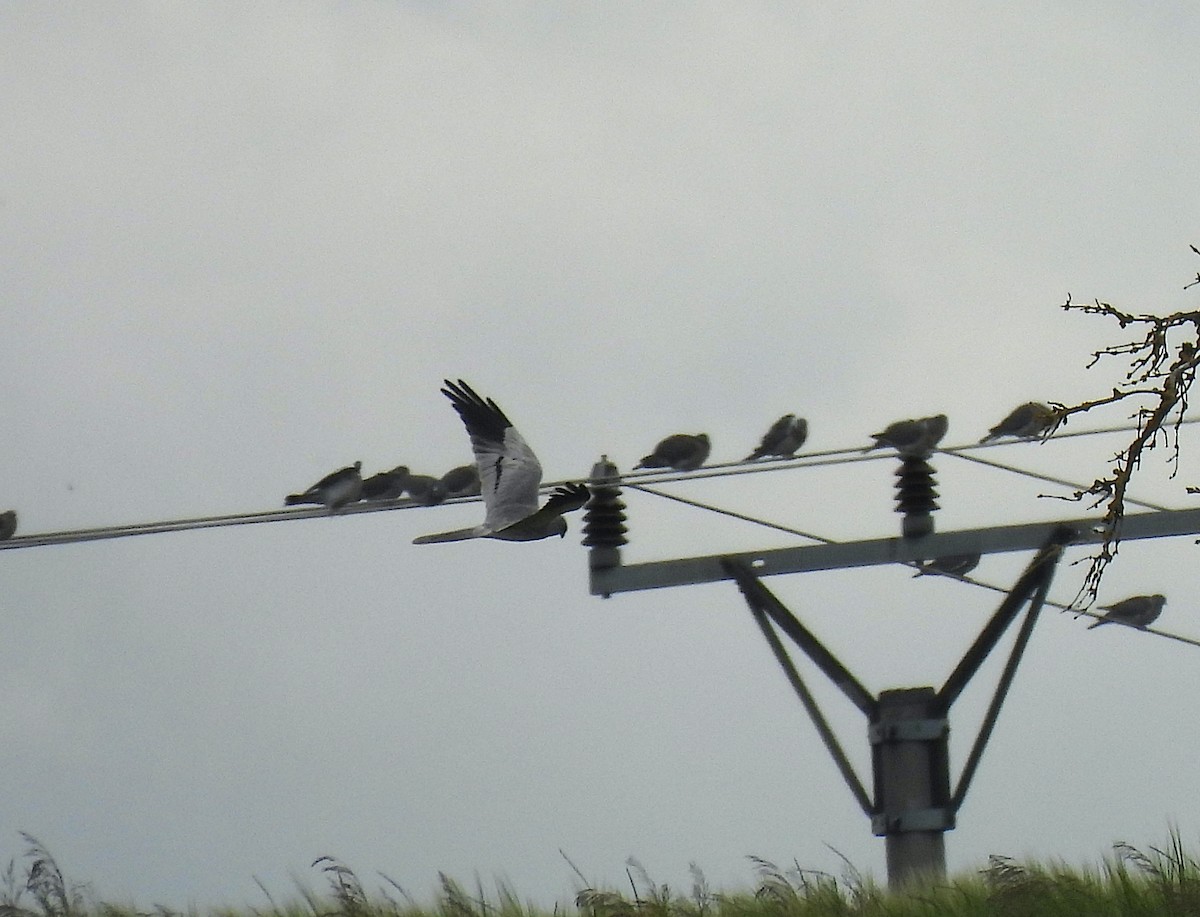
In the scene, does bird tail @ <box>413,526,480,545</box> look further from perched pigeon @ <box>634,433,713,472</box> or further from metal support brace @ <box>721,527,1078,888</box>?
perched pigeon @ <box>634,433,713,472</box>

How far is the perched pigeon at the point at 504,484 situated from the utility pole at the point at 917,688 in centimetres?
88

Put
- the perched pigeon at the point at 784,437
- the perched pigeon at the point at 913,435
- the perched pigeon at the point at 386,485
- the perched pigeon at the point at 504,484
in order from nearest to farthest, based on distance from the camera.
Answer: the perched pigeon at the point at 504,484 → the perched pigeon at the point at 913,435 → the perched pigeon at the point at 784,437 → the perched pigeon at the point at 386,485

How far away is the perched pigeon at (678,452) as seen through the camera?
16.7 meters

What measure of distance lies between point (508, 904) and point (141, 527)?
453cm

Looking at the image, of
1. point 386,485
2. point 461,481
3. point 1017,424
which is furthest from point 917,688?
point 386,485

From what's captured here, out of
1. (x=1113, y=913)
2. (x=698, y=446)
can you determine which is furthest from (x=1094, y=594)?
(x=698, y=446)

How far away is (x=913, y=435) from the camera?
14234 mm

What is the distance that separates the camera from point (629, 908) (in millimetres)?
9812

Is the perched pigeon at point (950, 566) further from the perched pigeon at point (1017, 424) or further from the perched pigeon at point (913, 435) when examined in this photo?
the perched pigeon at point (1017, 424)

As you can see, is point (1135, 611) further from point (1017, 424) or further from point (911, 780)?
point (911, 780)

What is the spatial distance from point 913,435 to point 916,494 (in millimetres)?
2329

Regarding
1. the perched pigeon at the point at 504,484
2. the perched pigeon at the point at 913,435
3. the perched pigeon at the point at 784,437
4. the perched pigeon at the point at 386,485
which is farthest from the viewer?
the perched pigeon at the point at 386,485

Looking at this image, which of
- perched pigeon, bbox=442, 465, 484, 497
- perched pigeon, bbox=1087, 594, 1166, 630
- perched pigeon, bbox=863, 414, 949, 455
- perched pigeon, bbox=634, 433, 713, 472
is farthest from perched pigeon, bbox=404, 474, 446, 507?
perched pigeon, bbox=1087, 594, 1166, 630

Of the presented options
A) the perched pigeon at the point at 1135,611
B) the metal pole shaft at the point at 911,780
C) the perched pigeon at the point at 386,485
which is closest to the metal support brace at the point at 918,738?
the metal pole shaft at the point at 911,780
